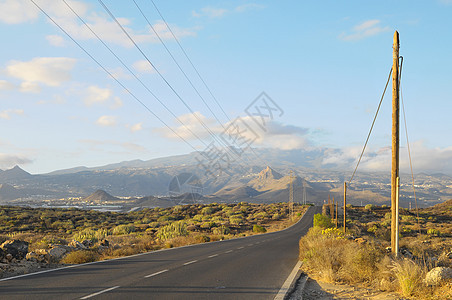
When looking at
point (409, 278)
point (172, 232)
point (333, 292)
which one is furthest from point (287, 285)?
point (172, 232)

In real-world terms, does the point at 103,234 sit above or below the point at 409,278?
below

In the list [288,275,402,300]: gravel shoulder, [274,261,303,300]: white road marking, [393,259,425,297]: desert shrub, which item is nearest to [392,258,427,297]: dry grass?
[393,259,425,297]: desert shrub

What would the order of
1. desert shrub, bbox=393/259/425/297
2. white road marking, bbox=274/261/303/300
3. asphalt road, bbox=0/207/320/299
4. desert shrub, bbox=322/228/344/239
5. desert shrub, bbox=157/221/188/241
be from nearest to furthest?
asphalt road, bbox=0/207/320/299
desert shrub, bbox=393/259/425/297
white road marking, bbox=274/261/303/300
desert shrub, bbox=322/228/344/239
desert shrub, bbox=157/221/188/241

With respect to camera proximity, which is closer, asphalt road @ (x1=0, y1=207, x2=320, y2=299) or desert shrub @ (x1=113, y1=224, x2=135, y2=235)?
Result: asphalt road @ (x1=0, y1=207, x2=320, y2=299)

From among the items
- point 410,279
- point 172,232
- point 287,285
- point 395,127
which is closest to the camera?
point 410,279

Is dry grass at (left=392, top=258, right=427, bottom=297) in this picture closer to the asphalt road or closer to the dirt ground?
the dirt ground

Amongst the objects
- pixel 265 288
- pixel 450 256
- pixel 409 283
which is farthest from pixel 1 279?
pixel 450 256

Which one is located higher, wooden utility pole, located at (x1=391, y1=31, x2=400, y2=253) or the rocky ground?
wooden utility pole, located at (x1=391, y1=31, x2=400, y2=253)

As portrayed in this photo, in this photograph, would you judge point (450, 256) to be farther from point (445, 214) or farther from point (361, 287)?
point (445, 214)

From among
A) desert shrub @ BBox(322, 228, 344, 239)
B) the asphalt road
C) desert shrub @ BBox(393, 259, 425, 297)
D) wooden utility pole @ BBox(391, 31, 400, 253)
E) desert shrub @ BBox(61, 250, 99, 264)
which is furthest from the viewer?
desert shrub @ BBox(322, 228, 344, 239)

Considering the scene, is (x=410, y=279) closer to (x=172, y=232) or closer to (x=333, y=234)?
(x=333, y=234)

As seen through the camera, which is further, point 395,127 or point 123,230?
point 123,230

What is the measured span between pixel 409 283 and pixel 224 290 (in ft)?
15.5

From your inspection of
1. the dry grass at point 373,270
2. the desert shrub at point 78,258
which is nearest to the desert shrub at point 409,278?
the dry grass at point 373,270
